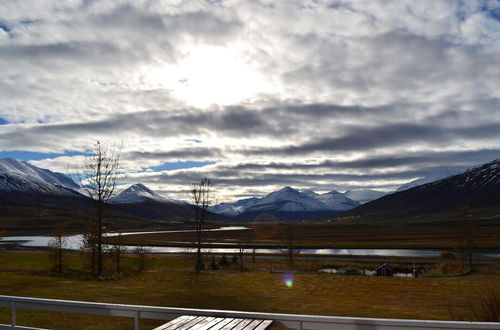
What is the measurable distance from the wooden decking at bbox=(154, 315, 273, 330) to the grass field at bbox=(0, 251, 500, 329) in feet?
36.4

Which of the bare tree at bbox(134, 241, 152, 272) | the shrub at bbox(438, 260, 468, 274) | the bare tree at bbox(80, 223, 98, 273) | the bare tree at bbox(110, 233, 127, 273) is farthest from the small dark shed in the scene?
the bare tree at bbox(80, 223, 98, 273)

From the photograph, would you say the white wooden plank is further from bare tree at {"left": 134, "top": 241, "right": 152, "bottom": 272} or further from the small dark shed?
the small dark shed

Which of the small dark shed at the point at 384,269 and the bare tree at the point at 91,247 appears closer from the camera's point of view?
the bare tree at the point at 91,247

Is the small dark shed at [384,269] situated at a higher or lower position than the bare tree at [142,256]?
lower

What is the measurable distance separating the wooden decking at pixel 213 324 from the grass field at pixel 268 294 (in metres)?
11.1

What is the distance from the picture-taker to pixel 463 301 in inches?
1062

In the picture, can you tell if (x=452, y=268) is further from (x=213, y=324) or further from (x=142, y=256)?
(x=213, y=324)

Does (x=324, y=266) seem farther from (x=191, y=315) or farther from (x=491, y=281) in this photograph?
(x=191, y=315)

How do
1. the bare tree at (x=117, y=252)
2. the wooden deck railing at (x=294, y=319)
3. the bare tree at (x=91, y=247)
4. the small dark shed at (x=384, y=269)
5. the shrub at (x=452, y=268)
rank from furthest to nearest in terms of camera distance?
1. the small dark shed at (x=384, y=269)
2. the shrub at (x=452, y=268)
3. the bare tree at (x=117, y=252)
4. the bare tree at (x=91, y=247)
5. the wooden deck railing at (x=294, y=319)

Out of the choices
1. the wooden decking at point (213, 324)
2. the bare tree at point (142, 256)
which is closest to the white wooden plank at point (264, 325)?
the wooden decking at point (213, 324)

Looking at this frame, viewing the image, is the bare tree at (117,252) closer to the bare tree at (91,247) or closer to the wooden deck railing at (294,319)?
the bare tree at (91,247)

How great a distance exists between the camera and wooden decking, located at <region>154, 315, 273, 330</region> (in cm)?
715

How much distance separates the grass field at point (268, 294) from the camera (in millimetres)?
21141

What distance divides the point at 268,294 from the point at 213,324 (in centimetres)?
2286
